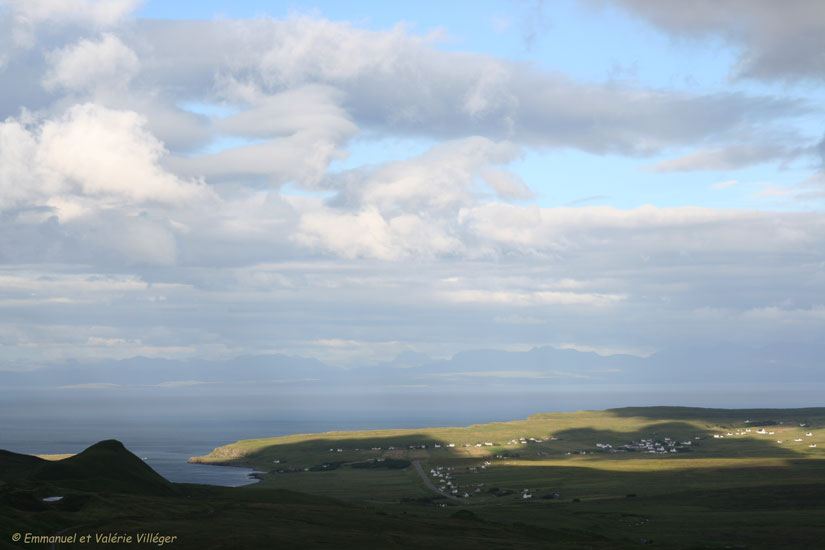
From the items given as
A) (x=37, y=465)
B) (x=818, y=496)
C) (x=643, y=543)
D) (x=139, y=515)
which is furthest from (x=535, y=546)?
(x=37, y=465)

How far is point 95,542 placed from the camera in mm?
109750

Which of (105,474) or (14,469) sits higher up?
(14,469)

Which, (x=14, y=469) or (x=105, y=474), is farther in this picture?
(x=14, y=469)

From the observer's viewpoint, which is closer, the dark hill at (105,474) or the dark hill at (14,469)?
the dark hill at (105,474)

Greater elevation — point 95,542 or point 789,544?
point 95,542

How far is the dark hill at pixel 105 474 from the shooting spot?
169 m

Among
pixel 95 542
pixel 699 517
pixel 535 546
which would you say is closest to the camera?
pixel 95 542

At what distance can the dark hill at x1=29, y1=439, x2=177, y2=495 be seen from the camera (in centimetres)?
16875

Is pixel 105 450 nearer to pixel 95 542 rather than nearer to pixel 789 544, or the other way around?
pixel 95 542

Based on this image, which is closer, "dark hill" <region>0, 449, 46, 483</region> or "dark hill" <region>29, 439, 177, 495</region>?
"dark hill" <region>29, 439, 177, 495</region>

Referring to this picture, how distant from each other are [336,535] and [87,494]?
48.7 meters

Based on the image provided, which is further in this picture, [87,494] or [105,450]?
[105,450]

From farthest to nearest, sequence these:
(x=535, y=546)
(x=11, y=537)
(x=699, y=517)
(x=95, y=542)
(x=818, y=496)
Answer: (x=818, y=496), (x=699, y=517), (x=535, y=546), (x=95, y=542), (x=11, y=537)

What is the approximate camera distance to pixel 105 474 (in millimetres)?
179625
